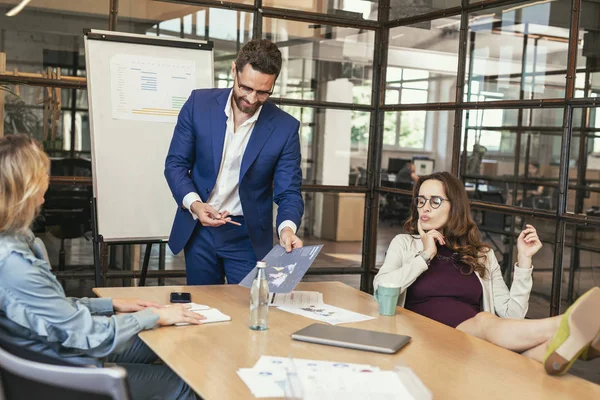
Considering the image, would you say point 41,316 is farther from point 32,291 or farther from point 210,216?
point 210,216

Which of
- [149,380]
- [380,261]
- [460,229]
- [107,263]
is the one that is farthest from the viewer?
[380,261]

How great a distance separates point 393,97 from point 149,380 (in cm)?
302

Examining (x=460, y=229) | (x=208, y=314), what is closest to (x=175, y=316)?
(x=208, y=314)

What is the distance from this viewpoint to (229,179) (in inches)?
122

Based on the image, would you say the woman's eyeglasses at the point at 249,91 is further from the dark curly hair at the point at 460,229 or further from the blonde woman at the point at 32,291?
the blonde woman at the point at 32,291

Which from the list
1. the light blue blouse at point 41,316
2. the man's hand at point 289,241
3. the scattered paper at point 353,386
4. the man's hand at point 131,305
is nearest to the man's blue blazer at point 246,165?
the man's hand at point 289,241

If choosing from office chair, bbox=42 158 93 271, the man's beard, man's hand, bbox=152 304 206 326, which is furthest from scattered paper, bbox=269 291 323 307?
office chair, bbox=42 158 93 271

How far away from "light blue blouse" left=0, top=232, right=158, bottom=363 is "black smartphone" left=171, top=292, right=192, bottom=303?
0.47m

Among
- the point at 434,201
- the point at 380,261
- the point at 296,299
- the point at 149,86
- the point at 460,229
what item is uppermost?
the point at 149,86

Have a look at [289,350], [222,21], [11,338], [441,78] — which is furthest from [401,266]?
[222,21]

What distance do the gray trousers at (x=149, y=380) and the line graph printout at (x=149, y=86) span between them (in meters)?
1.70

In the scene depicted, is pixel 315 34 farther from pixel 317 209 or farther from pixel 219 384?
pixel 219 384

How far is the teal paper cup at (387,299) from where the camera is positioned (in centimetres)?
240

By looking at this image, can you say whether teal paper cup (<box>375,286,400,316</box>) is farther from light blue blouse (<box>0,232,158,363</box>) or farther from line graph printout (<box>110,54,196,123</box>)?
line graph printout (<box>110,54,196,123</box>)
